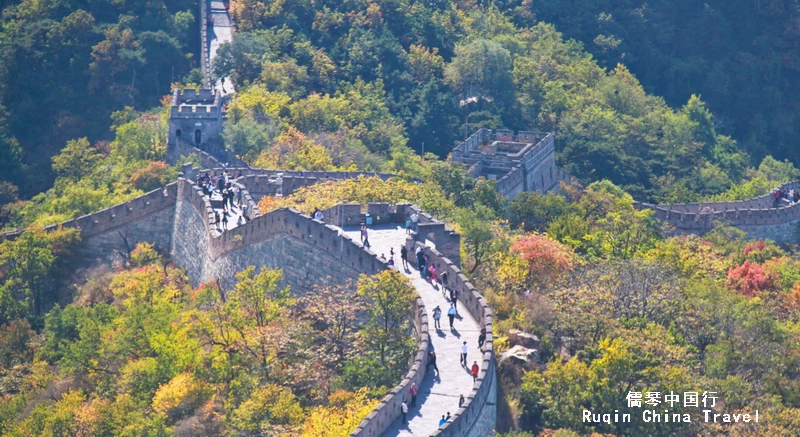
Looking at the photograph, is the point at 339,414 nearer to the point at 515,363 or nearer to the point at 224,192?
the point at 515,363

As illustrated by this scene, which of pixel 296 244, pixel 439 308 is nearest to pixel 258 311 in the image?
pixel 296 244

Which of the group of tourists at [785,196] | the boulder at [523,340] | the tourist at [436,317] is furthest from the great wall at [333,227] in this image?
the boulder at [523,340]

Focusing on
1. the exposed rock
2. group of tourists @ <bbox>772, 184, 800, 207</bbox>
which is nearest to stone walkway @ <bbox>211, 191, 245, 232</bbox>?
the exposed rock

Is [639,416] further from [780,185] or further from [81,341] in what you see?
[780,185]

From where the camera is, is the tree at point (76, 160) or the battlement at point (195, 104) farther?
the tree at point (76, 160)

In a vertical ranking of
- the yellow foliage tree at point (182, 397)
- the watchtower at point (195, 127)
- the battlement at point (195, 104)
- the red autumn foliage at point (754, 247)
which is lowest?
the yellow foliage tree at point (182, 397)

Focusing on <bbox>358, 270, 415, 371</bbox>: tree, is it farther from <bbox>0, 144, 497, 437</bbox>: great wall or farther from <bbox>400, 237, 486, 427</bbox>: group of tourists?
<bbox>400, 237, 486, 427</bbox>: group of tourists

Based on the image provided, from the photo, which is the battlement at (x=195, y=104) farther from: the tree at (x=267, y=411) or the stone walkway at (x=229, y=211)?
the tree at (x=267, y=411)
